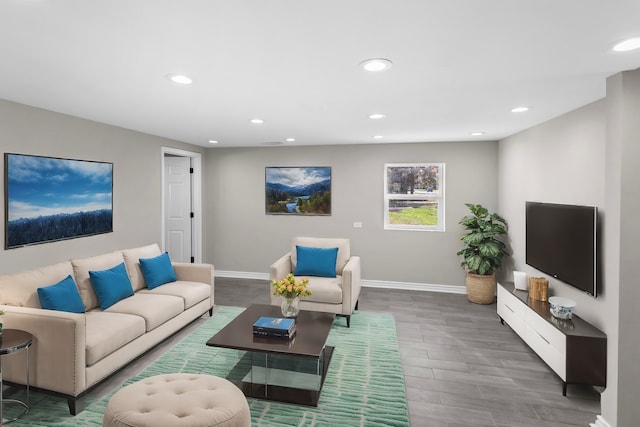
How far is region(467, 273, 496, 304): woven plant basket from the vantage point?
16.0ft

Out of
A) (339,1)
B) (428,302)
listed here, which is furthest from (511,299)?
(339,1)

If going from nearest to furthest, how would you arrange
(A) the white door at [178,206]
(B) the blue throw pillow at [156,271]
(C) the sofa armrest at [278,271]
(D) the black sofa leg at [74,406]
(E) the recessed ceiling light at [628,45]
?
(E) the recessed ceiling light at [628,45], (D) the black sofa leg at [74,406], (B) the blue throw pillow at [156,271], (C) the sofa armrest at [278,271], (A) the white door at [178,206]

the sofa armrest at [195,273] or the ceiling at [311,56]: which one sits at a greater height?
the ceiling at [311,56]

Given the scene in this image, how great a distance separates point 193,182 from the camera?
6.09 metres

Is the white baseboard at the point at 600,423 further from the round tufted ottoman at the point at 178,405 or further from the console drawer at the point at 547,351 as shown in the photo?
the round tufted ottoman at the point at 178,405

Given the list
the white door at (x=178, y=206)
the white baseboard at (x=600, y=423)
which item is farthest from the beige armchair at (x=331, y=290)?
the white door at (x=178, y=206)

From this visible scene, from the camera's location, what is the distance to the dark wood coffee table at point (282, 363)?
261cm

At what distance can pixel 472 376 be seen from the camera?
2.97 metres

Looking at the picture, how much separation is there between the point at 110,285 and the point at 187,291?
2.56 feet

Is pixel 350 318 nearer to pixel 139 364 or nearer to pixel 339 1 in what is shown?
pixel 139 364

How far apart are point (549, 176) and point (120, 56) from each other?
13.0 feet

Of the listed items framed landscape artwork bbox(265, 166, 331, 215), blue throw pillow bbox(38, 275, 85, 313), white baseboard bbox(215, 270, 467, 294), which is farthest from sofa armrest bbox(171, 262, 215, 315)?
white baseboard bbox(215, 270, 467, 294)

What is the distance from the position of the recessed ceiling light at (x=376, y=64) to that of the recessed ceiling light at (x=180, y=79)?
1.19 meters

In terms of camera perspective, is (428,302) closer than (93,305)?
No
